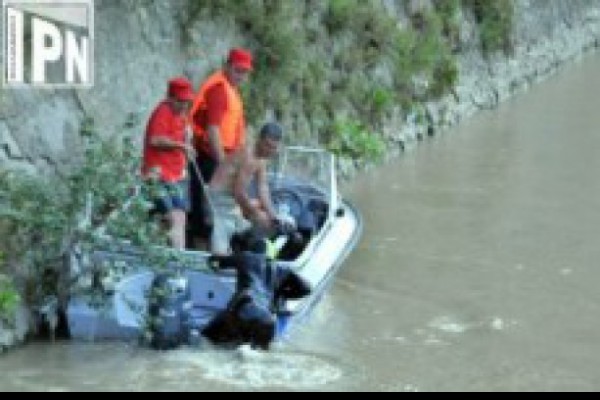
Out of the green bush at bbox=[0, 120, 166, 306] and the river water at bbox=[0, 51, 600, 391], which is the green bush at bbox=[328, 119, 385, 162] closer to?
the river water at bbox=[0, 51, 600, 391]

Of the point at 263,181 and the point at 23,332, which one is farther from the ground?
the point at 263,181

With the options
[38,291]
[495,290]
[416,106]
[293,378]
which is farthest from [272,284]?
[416,106]

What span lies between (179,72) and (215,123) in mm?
3004

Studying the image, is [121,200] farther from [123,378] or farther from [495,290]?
[495,290]

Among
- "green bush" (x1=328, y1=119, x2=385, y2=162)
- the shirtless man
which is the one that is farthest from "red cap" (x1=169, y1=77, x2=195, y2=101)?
"green bush" (x1=328, y1=119, x2=385, y2=162)

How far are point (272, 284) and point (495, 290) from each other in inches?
119

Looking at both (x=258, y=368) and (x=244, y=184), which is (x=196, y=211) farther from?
(x=258, y=368)

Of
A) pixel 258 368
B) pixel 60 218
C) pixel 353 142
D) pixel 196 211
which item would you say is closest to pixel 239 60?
pixel 196 211

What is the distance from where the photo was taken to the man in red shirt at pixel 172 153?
11.1 metres

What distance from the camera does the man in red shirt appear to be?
36.4ft

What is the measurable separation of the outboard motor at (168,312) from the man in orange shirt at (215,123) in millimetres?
1508

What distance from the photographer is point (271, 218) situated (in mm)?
11438

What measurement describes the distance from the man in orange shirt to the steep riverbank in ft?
2.09

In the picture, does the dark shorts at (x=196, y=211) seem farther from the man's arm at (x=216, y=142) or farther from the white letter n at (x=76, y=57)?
the white letter n at (x=76, y=57)
